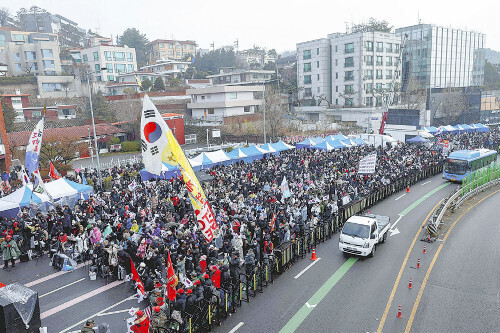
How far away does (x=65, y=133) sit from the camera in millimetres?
42219

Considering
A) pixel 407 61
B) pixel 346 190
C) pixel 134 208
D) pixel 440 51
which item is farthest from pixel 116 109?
pixel 440 51

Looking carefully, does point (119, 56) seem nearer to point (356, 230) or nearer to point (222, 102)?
point (222, 102)

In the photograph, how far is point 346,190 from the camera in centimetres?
2217

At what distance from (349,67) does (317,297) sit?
2473 inches

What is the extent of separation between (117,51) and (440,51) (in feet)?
237

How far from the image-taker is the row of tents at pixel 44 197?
19297 millimetres

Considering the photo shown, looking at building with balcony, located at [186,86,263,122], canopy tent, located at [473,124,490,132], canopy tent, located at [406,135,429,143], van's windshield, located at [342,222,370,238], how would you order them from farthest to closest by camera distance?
building with balcony, located at [186,86,263,122] < canopy tent, located at [473,124,490,132] < canopy tent, located at [406,135,429,143] < van's windshield, located at [342,222,370,238]

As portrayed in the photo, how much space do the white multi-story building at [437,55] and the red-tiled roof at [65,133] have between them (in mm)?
64885

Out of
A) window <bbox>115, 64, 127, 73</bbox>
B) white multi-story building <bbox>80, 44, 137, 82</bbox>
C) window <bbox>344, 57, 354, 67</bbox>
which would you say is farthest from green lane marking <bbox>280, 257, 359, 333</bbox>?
window <bbox>115, 64, 127, 73</bbox>

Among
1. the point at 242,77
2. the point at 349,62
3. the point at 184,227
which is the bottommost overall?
the point at 184,227

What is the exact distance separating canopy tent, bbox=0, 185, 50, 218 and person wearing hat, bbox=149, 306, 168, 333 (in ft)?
42.8

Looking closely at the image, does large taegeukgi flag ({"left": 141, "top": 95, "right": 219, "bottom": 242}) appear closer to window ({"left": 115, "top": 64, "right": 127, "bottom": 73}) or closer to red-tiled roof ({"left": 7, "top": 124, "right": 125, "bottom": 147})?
red-tiled roof ({"left": 7, "top": 124, "right": 125, "bottom": 147})

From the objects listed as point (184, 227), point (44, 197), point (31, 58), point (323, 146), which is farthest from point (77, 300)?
point (31, 58)

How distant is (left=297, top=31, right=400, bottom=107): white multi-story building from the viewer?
6650 centimetres
